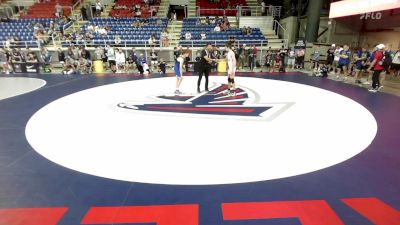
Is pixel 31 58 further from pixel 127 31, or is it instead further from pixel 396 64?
pixel 396 64

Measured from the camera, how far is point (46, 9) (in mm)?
21922

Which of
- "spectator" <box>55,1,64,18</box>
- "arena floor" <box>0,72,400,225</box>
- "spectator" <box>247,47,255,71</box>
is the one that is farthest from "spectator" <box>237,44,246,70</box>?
"spectator" <box>55,1,64,18</box>

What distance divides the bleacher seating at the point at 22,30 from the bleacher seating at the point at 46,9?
171 centimetres

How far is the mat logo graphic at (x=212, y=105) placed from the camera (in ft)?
21.1

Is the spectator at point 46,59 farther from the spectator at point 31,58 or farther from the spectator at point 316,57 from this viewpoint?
the spectator at point 316,57

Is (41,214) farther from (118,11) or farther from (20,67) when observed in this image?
(118,11)

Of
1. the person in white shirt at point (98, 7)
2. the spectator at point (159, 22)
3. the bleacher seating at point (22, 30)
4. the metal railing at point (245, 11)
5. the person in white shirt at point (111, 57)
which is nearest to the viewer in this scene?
the person in white shirt at point (111, 57)

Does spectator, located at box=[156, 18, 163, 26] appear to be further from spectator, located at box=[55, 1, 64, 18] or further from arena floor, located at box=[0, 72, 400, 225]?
arena floor, located at box=[0, 72, 400, 225]

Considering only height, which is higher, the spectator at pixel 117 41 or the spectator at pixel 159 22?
the spectator at pixel 159 22

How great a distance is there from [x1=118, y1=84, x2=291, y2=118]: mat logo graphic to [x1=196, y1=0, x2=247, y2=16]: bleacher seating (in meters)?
14.6

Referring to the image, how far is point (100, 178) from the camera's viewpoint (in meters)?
3.60

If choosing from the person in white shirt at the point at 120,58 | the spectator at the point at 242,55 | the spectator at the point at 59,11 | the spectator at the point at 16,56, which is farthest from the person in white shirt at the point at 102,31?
the spectator at the point at 242,55

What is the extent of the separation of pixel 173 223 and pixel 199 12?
20.6 m

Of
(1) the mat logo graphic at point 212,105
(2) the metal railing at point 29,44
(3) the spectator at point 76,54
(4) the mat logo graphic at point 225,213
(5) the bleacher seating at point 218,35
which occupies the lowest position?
(4) the mat logo graphic at point 225,213
